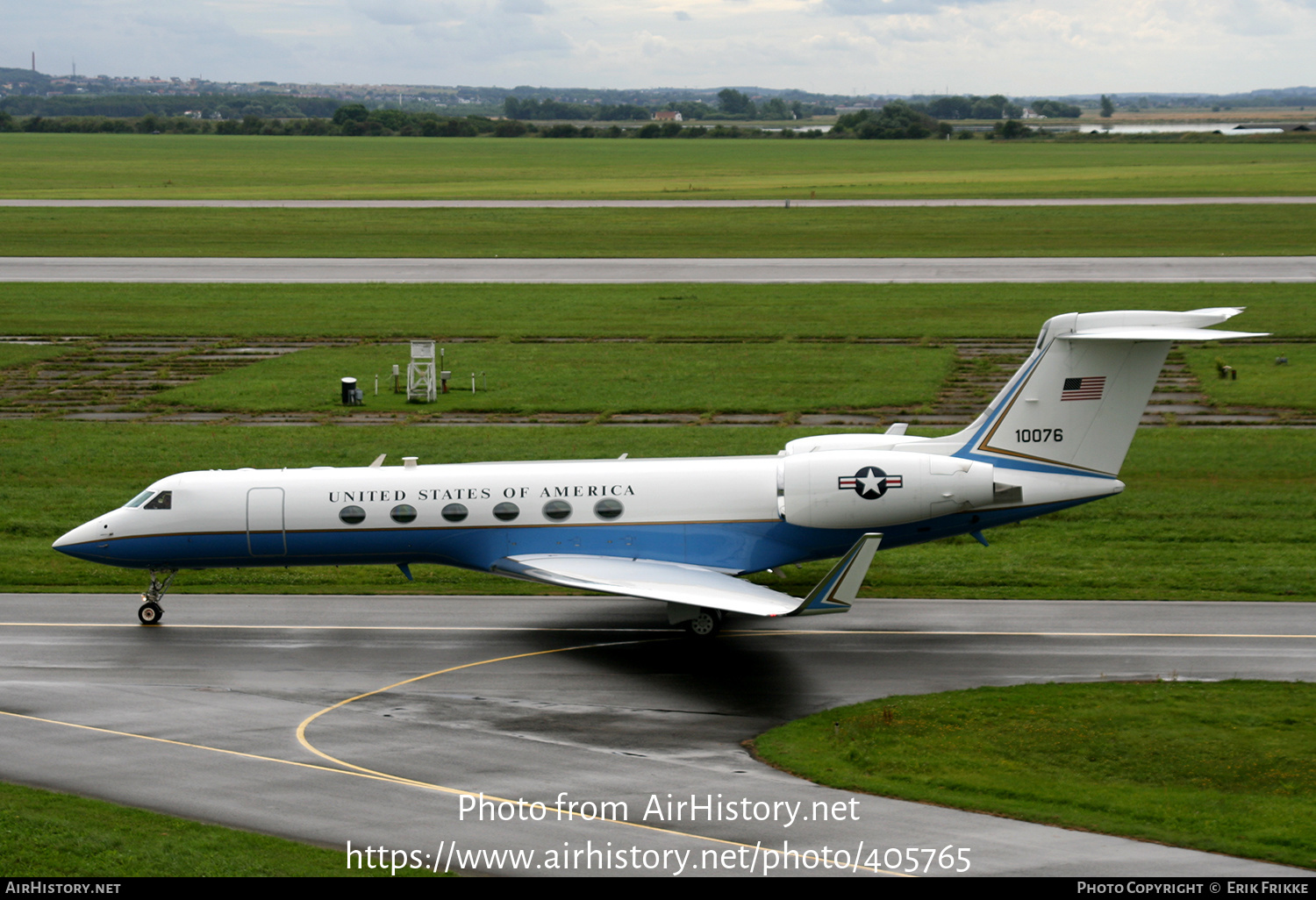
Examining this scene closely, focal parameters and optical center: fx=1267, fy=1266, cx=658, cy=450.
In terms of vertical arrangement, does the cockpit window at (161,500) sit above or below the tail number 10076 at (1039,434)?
below

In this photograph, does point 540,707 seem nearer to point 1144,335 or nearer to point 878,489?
point 878,489

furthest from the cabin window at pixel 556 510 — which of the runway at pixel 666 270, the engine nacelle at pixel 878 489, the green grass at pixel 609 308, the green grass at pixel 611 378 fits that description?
the runway at pixel 666 270

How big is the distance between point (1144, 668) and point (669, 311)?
152 feet

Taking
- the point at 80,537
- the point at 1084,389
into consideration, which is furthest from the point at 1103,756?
the point at 80,537

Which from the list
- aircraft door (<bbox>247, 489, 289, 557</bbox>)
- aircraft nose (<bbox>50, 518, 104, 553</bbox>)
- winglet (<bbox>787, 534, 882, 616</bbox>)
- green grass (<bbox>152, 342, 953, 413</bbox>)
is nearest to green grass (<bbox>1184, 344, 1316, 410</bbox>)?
green grass (<bbox>152, 342, 953, 413</bbox>)

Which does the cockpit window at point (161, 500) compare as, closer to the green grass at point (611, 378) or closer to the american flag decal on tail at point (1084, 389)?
the american flag decal on tail at point (1084, 389)

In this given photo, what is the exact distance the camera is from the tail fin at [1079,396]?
25859 mm

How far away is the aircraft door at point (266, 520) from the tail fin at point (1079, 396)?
48.8 ft

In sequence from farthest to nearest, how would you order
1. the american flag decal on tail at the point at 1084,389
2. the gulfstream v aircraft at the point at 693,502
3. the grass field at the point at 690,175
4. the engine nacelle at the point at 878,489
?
the grass field at the point at 690,175
the american flag decal on tail at the point at 1084,389
the gulfstream v aircraft at the point at 693,502
the engine nacelle at the point at 878,489

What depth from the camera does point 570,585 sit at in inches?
975

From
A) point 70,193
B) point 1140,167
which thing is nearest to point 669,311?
point 70,193

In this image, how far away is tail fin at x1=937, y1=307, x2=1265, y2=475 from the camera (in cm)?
2586

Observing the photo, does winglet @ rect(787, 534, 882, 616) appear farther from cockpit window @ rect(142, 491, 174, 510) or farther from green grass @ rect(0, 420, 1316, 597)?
cockpit window @ rect(142, 491, 174, 510)

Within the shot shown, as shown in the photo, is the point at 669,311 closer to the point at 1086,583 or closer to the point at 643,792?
the point at 1086,583
